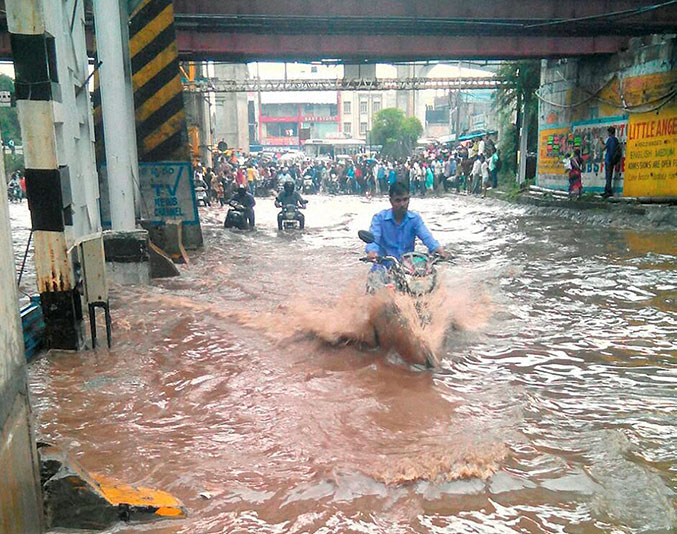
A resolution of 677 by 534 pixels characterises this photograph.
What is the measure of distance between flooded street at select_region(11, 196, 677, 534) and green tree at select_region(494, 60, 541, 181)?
53.3 ft

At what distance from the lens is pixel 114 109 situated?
7863 mm

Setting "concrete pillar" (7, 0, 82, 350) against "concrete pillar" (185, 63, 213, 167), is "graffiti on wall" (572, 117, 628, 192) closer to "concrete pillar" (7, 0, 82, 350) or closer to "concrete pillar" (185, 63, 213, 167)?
"concrete pillar" (7, 0, 82, 350)

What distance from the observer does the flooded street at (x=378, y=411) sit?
3102 millimetres

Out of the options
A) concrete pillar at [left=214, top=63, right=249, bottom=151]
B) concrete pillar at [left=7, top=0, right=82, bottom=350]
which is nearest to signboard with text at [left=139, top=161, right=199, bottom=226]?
concrete pillar at [left=7, top=0, right=82, bottom=350]

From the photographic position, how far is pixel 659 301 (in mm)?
7250

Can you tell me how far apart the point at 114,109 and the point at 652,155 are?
12.4m

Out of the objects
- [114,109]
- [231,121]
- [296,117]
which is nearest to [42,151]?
[114,109]

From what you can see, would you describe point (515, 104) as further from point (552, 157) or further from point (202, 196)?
point (202, 196)

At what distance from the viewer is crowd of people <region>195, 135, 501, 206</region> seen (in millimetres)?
25469

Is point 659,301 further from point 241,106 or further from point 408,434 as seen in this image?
point 241,106

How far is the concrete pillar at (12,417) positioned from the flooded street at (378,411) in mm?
694

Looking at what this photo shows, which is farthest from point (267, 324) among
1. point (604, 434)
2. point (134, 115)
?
point (134, 115)

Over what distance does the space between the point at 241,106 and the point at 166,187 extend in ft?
157

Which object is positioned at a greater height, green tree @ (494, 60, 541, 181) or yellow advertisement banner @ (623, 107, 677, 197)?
green tree @ (494, 60, 541, 181)
